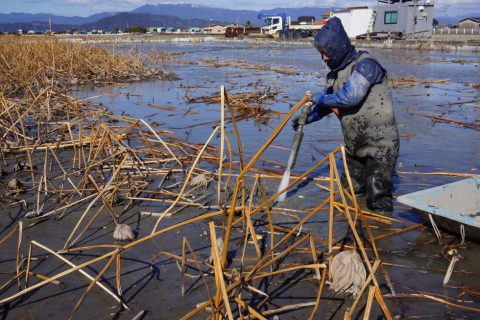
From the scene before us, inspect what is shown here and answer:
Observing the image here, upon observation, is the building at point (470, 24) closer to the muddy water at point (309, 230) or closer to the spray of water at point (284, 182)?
the muddy water at point (309, 230)

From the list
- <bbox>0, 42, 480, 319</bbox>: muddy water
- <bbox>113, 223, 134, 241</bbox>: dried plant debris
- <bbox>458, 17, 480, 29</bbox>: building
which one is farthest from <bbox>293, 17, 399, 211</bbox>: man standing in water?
<bbox>458, 17, 480, 29</bbox>: building

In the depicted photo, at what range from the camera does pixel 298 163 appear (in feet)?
18.3

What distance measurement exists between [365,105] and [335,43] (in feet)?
2.14

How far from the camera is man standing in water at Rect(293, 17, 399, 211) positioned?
12.5ft

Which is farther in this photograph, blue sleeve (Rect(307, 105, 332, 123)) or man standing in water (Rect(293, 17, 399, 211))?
blue sleeve (Rect(307, 105, 332, 123))

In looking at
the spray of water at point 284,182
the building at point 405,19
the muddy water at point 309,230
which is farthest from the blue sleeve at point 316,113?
the building at point 405,19

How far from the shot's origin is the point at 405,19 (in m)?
38.1

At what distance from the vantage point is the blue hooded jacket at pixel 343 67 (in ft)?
12.4

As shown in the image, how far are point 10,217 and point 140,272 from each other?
1681mm

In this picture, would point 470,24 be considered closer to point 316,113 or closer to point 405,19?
point 405,19

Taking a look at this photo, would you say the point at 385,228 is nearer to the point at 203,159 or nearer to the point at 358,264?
the point at 358,264

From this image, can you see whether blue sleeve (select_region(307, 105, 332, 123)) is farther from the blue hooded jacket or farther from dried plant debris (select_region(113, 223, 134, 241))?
dried plant debris (select_region(113, 223, 134, 241))

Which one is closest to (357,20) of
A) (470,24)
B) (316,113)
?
(470,24)

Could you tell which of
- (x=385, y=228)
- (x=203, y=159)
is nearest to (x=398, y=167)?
(x=385, y=228)
